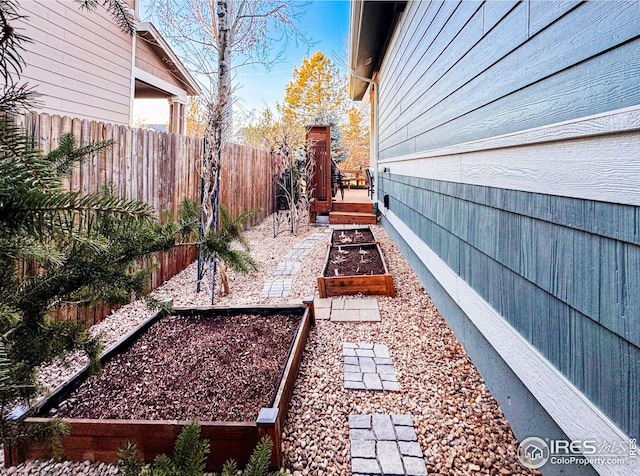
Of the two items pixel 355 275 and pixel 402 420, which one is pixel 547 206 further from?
pixel 355 275

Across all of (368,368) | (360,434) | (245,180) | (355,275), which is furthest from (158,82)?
(360,434)

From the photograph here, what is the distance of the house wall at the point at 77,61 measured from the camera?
457cm

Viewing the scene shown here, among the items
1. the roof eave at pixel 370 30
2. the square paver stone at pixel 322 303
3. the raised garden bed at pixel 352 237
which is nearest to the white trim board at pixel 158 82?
the roof eave at pixel 370 30

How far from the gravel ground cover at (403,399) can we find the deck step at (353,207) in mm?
4718

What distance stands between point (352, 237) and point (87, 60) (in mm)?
4718

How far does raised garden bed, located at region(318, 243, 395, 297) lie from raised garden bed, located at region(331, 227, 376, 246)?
2.11 ft

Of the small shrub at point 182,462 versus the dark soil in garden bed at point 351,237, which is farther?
the dark soil in garden bed at point 351,237

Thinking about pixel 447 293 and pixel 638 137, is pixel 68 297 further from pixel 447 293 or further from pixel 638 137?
pixel 447 293

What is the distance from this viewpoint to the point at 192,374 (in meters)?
2.10

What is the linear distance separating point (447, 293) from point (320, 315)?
108cm

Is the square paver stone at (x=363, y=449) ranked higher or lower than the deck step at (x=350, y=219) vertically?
lower

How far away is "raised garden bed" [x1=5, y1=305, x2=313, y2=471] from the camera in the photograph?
1555 millimetres

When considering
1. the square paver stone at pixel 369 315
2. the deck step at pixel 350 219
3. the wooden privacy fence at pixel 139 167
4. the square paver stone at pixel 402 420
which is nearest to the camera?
the square paver stone at pixel 402 420

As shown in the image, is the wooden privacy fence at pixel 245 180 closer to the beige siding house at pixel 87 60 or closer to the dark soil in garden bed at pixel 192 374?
the beige siding house at pixel 87 60
